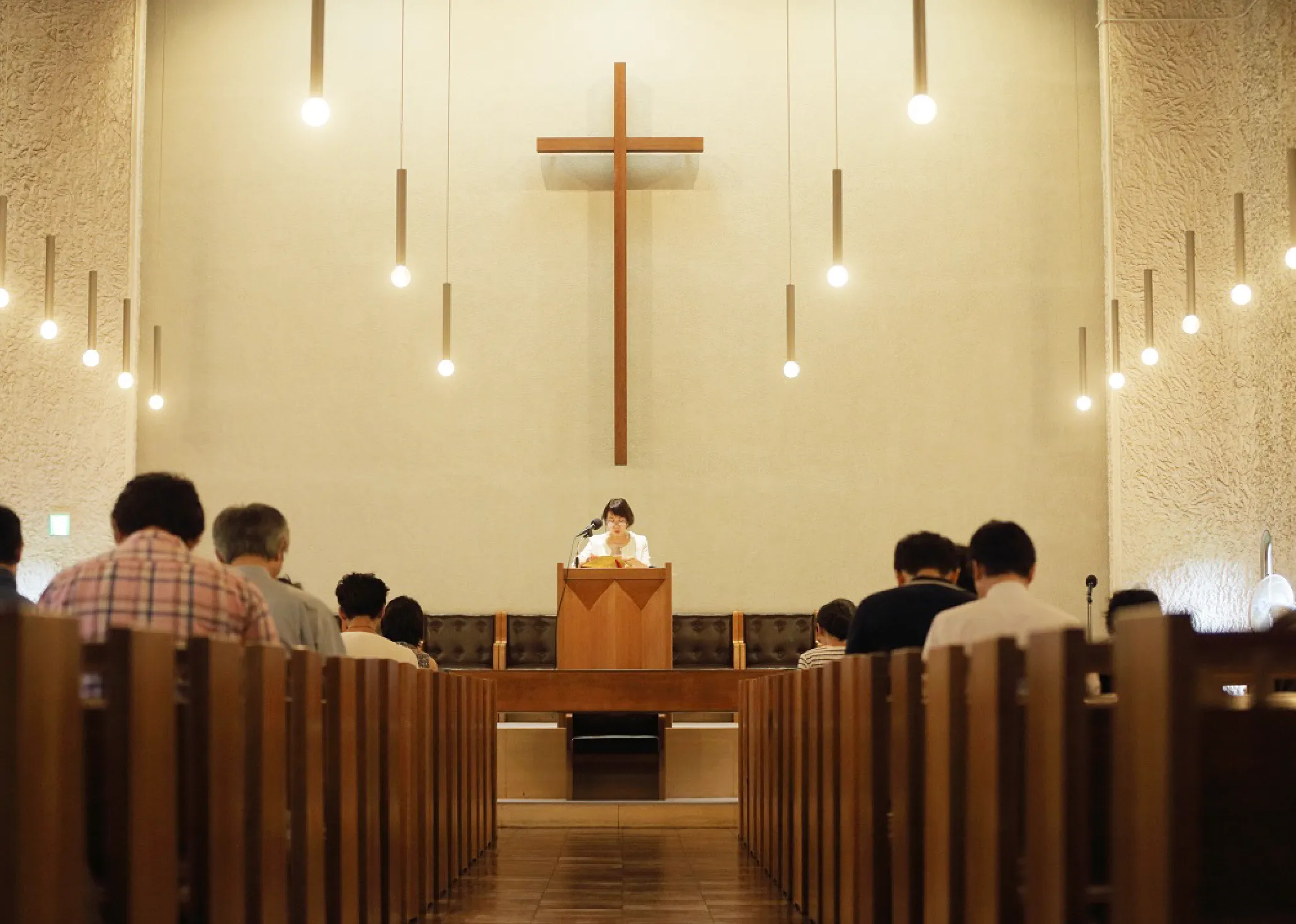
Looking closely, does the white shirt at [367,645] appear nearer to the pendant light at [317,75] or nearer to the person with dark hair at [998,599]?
the pendant light at [317,75]

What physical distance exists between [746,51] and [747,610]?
3.59 meters

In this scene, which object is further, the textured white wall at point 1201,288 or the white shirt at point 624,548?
the textured white wall at point 1201,288

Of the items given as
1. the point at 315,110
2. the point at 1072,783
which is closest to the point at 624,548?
the point at 315,110

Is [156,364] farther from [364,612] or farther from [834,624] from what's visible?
[834,624]

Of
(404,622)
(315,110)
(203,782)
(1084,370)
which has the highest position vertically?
(315,110)

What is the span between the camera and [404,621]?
509cm

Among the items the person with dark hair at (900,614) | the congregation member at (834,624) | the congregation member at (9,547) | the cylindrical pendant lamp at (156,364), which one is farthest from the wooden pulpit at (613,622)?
the cylindrical pendant lamp at (156,364)

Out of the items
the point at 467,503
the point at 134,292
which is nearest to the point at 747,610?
the point at 467,503

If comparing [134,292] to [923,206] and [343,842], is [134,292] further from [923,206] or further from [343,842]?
[343,842]

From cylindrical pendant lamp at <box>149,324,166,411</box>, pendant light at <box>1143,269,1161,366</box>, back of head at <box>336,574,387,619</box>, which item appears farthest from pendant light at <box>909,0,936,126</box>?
cylindrical pendant lamp at <box>149,324,166,411</box>

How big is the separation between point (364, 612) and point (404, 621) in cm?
60

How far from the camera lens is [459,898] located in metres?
4.08

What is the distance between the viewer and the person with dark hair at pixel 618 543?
6988 millimetres

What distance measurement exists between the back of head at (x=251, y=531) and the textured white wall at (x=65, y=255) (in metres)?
5.31
